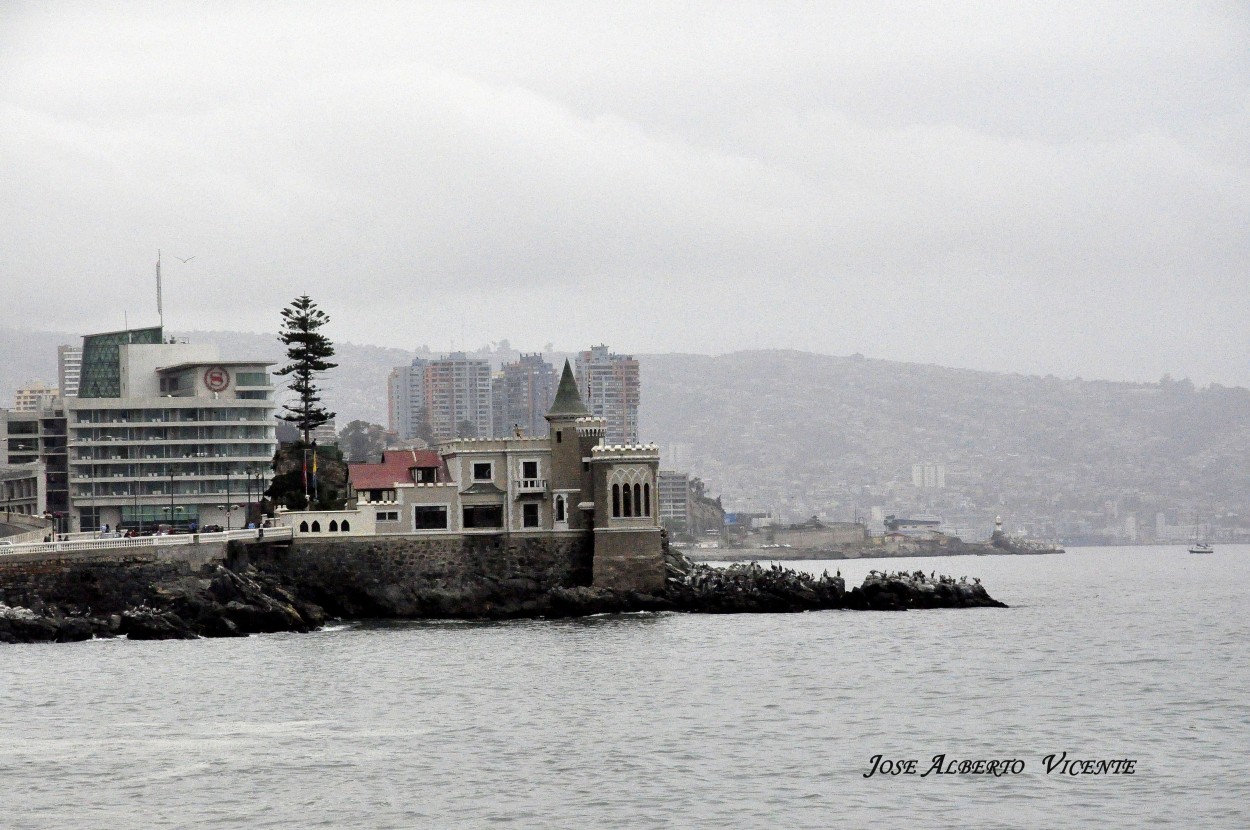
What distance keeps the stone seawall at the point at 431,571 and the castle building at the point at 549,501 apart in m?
0.52

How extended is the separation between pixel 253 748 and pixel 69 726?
267 inches

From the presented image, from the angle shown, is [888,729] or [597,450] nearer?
[888,729]

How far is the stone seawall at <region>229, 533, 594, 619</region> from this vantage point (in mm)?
92062

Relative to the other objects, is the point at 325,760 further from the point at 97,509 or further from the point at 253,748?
the point at 97,509

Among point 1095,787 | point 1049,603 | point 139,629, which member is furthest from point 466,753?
point 1049,603

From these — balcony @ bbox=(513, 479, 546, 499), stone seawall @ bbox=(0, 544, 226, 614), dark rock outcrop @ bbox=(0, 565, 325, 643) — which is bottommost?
dark rock outcrop @ bbox=(0, 565, 325, 643)

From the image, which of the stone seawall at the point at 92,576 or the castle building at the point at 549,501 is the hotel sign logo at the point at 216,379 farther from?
the stone seawall at the point at 92,576

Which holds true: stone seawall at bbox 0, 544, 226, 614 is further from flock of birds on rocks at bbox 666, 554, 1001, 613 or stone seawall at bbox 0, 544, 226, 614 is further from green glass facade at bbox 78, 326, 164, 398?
green glass facade at bbox 78, 326, 164, 398

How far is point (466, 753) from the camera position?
168ft
